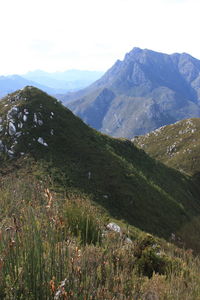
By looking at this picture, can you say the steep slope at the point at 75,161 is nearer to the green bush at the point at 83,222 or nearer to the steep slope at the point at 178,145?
the green bush at the point at 83,222

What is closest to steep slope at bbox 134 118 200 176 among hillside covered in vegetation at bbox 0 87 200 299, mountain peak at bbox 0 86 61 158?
hillside covered in vegetation at bbox 0 87 200 299

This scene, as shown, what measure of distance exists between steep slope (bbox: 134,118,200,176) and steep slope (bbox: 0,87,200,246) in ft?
103

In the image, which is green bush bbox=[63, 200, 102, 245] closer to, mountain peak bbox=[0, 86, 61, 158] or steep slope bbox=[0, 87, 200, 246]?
steep slope bbox=[0, 87, 200, 246]

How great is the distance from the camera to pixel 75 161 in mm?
31953

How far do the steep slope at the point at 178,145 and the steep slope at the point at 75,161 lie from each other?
103 feet

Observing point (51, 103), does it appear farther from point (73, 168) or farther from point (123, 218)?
point (123, 218)

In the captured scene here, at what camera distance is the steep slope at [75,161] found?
28078 millimetres

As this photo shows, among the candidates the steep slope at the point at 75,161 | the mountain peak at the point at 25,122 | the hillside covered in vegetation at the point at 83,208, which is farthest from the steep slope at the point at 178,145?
the mountain peak at the point at 25,122

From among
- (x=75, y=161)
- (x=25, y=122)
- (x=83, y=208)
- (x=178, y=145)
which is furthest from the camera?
(x=178, y=145)

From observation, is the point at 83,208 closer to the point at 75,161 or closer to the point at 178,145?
the point at 75,161

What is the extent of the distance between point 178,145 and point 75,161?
56.3 metres

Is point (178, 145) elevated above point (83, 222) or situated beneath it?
situated beneath

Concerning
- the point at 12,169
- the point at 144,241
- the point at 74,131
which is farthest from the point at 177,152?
the point at 144,241

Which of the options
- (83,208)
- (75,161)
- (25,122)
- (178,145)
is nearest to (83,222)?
(83,208)
